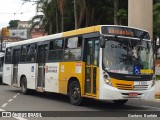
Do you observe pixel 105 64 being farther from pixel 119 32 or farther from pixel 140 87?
pixel 140 87

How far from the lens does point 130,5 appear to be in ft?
85.7

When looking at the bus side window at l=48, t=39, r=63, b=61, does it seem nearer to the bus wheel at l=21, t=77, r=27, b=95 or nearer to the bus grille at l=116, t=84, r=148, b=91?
the bus wheel at l=21, t=77, r=27, b=95

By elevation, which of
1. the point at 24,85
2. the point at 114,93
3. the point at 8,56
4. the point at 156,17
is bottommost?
the point at 24,85

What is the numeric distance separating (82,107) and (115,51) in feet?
8.34

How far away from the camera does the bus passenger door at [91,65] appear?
1444cm

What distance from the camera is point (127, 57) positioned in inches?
568

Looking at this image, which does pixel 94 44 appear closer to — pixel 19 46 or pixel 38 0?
pixel 19 46

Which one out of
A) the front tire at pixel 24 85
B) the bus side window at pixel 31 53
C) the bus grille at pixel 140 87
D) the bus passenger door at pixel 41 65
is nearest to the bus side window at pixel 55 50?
the bus passenger door at pixel 41 65

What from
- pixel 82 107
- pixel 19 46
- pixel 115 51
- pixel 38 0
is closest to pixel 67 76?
pixel 82 107

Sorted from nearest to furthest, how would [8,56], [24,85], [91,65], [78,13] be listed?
[91,65] < [24,85] < [8,56] < [78,13]

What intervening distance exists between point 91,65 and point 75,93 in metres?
1.62

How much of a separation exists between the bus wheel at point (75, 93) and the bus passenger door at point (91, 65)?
662 millimetres

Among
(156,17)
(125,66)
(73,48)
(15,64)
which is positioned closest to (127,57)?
(125,66)

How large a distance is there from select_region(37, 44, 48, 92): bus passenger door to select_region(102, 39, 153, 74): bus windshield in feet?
17.6
